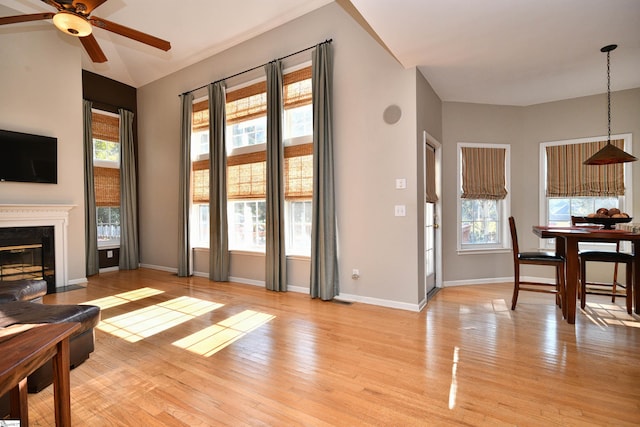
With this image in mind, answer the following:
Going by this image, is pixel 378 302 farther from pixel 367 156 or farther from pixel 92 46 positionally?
pixel 92 46

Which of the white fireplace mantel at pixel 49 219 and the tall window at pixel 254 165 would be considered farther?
the tall window at pixel 254 165

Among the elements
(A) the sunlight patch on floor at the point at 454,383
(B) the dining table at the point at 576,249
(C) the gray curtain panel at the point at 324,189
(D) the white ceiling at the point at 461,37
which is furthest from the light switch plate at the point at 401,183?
(A) the sunlight patch on floor at the point at 454,383

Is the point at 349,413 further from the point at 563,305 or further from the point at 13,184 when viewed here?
the point at 13,184

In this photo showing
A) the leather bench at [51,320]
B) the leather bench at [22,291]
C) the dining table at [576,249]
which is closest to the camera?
the leather bench at [51,320]

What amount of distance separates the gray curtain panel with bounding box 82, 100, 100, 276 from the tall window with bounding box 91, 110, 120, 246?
0.49 feet

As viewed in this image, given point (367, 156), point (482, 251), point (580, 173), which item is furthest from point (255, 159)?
point (580, 173)

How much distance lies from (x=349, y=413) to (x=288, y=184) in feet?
10.3

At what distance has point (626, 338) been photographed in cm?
277

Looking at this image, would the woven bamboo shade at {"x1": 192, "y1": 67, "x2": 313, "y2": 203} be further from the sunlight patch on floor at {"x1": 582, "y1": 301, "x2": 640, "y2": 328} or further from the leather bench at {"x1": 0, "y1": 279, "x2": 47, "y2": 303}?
the sunlight patch on floor at {"x1": 582, "y1": 301, "x2": 640, "y2": 328}

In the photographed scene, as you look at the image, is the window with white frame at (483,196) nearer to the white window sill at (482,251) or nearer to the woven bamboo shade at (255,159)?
the white window sill at (482,251)

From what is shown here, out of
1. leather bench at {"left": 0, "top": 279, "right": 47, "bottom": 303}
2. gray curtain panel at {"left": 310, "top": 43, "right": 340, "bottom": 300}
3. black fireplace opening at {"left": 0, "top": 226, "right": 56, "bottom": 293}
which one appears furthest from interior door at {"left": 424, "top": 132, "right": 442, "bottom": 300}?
black fireplace opening at {"left": 0, "top": 226, "right": 56, "bottom": 293}

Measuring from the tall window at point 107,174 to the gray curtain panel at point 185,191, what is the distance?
5.31 feet

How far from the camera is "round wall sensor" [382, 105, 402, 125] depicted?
11.9 feet

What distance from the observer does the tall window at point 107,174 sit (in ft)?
19.5
